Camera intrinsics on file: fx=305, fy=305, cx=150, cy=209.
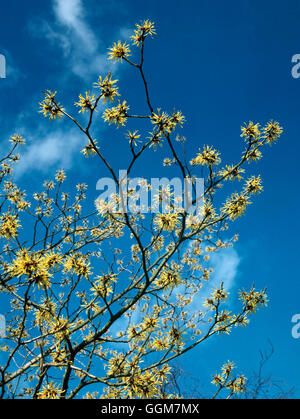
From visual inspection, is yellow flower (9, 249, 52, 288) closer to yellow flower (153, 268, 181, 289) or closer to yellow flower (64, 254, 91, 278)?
yellow flower (64, 254, 91, 278)

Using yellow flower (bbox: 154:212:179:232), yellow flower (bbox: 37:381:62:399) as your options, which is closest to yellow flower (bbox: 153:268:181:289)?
yellow flower (bbox: 154:212:179:232)

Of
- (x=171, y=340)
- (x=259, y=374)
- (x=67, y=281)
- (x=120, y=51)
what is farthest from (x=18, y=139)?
(x=259, y=374)

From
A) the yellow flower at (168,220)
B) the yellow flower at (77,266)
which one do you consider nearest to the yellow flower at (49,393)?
the yellow flower at (77,266)

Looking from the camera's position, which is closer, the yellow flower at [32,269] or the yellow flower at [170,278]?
the yellow flower at [32,269]

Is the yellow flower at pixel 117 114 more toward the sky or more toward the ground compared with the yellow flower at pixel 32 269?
more toward the sky

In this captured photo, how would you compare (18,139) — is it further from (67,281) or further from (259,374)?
(259,374)

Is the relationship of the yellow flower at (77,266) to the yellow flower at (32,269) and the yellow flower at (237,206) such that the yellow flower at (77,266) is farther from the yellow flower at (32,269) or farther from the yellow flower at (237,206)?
the yellow flower at (237,206)

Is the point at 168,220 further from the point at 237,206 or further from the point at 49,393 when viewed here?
the point at 49,393

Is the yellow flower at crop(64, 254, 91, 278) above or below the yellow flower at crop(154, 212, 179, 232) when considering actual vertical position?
below

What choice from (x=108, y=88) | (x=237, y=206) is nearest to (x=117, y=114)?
(x=108, y=88)

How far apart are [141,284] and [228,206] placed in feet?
7.17

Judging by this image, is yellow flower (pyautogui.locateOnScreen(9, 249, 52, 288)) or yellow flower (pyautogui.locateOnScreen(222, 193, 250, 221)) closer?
yellow flower (pyautogui.locateOnScreen(9, 249, 52, 288))

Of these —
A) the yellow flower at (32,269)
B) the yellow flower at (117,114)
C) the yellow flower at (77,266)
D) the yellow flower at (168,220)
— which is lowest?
the yellow flower at (32,269)

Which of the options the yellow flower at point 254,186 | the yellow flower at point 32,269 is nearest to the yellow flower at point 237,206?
the yellow flower at point 254,186
